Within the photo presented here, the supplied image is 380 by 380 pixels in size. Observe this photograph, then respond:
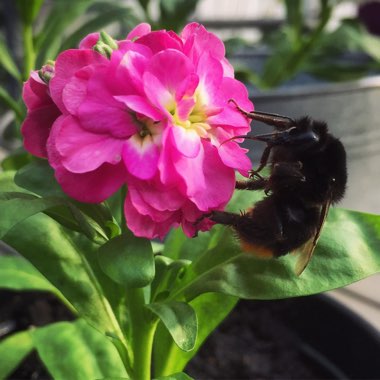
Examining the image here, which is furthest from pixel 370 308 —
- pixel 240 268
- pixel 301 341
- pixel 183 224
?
pixel 183 224

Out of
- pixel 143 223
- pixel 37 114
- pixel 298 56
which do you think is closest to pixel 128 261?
pixel 143 223

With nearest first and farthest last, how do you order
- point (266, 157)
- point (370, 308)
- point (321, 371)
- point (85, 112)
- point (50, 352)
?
point (85, 112), point (266, 157), point (50, 352), point (321, 371), point (370, 308)

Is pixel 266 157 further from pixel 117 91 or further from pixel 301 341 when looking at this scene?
pixel 301 341

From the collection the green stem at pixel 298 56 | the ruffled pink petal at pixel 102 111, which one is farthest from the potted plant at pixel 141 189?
the green stem at pixel 298 56

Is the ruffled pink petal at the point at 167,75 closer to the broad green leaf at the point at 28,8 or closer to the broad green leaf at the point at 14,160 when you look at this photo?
the broad green leaf at the point at 14,160

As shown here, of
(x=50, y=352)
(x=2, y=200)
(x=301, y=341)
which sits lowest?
(x=301, y=341)

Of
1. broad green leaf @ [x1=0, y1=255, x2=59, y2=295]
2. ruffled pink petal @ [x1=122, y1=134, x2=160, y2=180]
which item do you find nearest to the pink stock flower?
ruffled pink petal @ [x1=122, y1=134, x2=160, y2=180]

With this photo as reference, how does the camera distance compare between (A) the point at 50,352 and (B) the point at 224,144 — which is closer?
(B) the point at 224,144
